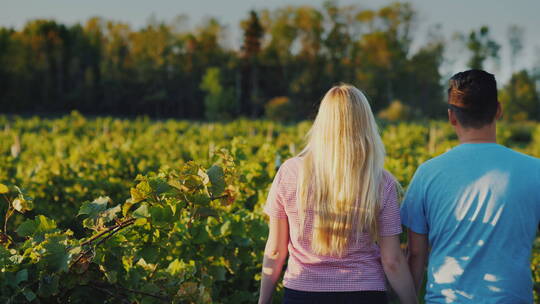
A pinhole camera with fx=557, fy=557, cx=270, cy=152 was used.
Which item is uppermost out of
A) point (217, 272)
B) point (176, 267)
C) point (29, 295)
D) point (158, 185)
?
point (158, 185)

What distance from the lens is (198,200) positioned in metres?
2.37

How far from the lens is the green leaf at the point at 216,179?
2.31m

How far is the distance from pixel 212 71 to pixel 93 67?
1669 cm

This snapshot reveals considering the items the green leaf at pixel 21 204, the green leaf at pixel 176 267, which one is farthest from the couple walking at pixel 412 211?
the green leaf at pixel 21 204

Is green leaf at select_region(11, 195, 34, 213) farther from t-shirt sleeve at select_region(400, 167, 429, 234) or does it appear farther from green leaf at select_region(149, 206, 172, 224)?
t-shirt sleeve at select_region(400, 167, 429, 234)

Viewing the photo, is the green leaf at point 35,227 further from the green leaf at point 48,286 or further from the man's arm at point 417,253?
the man's arm at point 417,253

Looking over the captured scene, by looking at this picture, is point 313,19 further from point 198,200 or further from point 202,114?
point 198,200

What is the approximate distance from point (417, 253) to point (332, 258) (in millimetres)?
360

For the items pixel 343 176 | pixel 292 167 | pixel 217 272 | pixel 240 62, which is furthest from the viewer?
pixel 240 62

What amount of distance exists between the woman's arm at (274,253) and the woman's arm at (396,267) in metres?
0.40

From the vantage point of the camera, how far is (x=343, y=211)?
212 cm

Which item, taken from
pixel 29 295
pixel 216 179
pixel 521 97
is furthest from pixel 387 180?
pixel 521 97

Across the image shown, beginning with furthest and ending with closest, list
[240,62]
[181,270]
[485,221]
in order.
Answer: [240,62] → [181,270] → [485,221]

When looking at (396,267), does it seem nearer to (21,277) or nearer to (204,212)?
(204,212)
